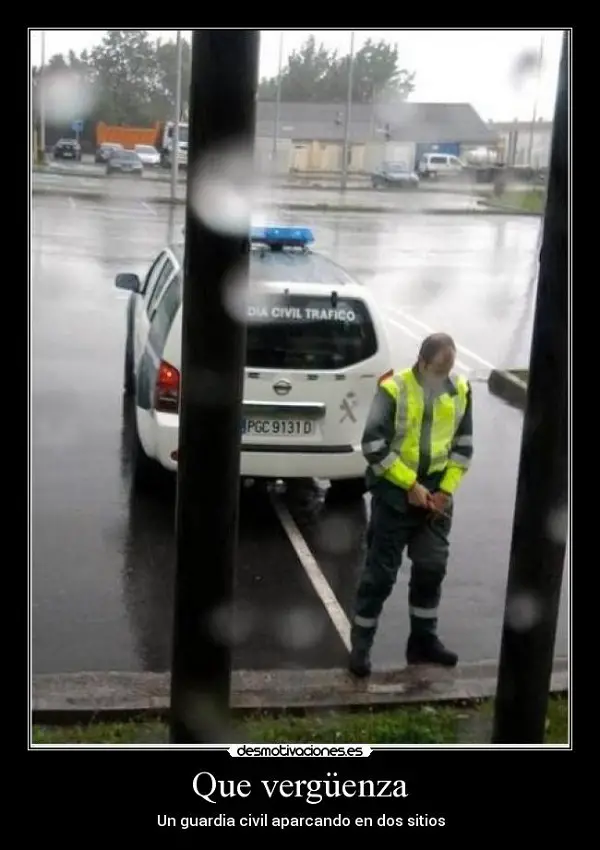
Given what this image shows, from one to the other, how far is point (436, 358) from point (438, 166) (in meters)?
17.4

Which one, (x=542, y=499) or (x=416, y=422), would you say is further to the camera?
(x=416, y=422)

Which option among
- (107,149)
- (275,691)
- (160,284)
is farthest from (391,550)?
(107,149)

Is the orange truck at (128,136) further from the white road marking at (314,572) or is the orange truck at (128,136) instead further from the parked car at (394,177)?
the parked car at (394,177)

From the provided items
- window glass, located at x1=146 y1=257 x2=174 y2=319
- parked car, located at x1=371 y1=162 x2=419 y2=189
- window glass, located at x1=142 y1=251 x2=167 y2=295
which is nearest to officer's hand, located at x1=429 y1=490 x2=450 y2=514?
window glass, located at x1=146 y1=257 x2=174 y2=319

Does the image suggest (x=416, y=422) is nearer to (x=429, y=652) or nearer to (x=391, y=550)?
(x=391, y=550)

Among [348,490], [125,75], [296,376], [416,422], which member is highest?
[125,75]

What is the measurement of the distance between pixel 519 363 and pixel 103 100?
242 inches

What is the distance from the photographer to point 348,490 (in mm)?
6352

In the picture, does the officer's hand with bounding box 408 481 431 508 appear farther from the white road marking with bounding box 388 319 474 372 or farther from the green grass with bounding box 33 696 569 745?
the white road marking with bounding box 388 319 474 372

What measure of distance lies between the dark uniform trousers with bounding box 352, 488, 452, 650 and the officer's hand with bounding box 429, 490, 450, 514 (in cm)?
6

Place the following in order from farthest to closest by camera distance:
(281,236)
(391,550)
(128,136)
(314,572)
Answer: (128,136), (281,236), (314,572), (391,550)
